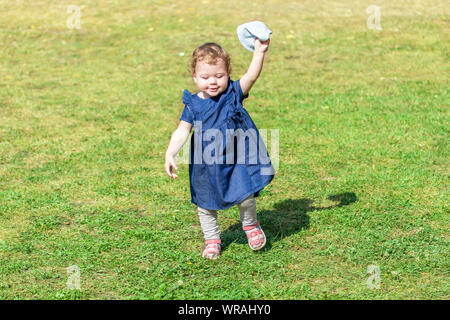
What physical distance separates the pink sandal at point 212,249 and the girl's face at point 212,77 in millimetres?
1198

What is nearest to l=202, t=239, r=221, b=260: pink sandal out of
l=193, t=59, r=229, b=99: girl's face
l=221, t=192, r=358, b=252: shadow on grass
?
l=221, t=192, r=358, b=252: shadow on grass

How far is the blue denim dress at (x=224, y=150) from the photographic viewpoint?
4.64m

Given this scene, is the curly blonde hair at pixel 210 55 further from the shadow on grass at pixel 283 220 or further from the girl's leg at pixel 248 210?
the shadow on grass at pixel 283 220

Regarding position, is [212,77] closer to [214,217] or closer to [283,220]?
[214,217]

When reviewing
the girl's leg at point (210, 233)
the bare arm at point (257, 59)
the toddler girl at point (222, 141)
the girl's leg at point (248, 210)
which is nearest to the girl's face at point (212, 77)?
the toddler girl at point (222, 141)

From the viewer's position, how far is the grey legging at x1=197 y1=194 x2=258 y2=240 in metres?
4.76

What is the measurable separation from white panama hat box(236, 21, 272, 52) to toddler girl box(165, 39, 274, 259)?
0.06m

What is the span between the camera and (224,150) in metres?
4.62

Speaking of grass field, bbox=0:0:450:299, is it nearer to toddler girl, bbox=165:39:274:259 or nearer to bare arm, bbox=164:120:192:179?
toddler girl, bbox=165:39:274:259

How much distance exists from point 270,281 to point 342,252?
0.77 meters

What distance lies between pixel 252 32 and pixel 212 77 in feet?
1.47

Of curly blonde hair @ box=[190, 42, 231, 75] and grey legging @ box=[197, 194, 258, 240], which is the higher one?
curly blonde hair @ box=[190, 42, 231, 75]
